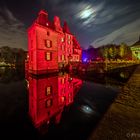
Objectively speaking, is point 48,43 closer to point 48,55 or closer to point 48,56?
point 48,55

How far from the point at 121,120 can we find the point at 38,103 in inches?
255

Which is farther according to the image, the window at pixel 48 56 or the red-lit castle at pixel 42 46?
the window at pixel 48 56

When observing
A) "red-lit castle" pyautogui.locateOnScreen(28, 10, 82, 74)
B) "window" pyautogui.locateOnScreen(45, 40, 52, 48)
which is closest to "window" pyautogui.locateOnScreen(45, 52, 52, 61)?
"red-lit castle" pyautogui.locateOnScreen(28, 10, 82, 74)

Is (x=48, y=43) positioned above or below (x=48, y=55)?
above

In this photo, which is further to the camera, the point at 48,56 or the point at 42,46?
the point at 48,56

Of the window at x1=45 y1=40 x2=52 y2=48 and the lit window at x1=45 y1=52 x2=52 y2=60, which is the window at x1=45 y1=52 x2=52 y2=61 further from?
the window at x1=45 y1=40 x2=52 y2=48

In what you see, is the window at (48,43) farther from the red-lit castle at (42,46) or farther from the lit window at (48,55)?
the lit window at (48,55)

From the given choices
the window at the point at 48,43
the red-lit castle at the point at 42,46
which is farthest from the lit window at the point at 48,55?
the window at the point at 48,43

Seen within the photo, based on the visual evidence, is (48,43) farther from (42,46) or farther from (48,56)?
(48,56)

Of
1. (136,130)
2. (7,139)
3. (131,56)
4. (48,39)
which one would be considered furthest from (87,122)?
(131,56)

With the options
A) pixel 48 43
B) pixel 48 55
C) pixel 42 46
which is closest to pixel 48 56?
pixel 48 55

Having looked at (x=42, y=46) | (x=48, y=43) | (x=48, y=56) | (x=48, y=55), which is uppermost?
(x=48, y=43)

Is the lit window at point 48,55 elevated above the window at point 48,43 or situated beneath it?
situated beneath

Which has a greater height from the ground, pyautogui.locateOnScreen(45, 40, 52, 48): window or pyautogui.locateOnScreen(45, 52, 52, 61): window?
pyautogui.locateOnScreen(45, 40, 52, 48): window
